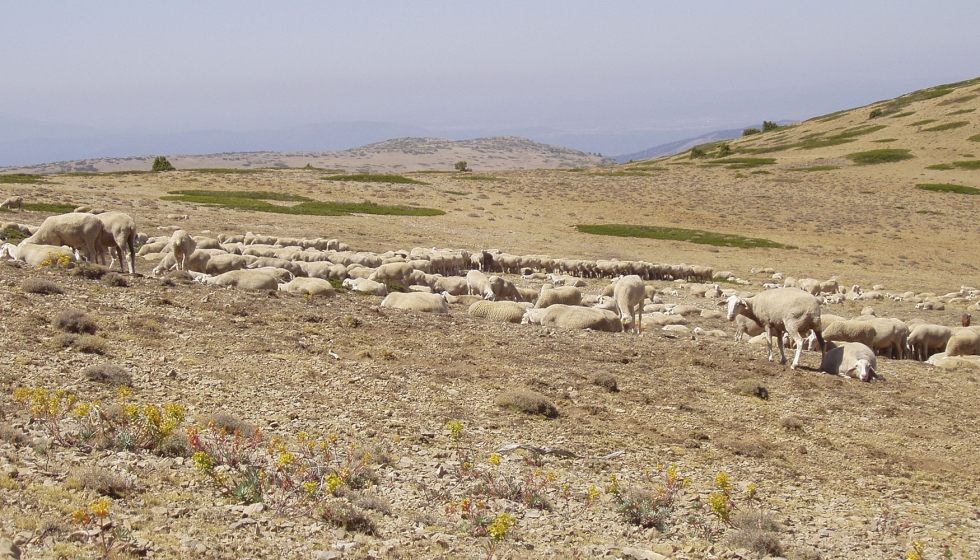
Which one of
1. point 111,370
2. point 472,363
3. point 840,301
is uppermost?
point 111,370

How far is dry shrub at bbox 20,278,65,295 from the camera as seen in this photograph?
12930mm

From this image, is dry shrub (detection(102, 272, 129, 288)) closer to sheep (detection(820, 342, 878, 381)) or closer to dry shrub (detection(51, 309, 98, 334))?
dry shrub (detection(51, 309, 98, 334))

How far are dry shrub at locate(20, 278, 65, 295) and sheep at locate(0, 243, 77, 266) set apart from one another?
283cm

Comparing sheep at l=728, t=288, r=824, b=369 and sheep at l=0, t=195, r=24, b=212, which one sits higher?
sheep at l=0, t=195, r=24, b=212

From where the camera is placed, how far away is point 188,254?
2036 cm

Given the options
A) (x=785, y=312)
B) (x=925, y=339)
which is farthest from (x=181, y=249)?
(x=925, y=339)

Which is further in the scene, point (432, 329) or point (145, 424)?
point (432, 329)

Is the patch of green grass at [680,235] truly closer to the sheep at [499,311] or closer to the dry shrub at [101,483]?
the sheep at [499,311]

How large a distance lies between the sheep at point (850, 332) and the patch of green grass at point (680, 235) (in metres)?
27.2

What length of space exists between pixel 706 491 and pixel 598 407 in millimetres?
2883

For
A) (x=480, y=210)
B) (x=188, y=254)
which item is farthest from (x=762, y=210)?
(x=188, y=254)

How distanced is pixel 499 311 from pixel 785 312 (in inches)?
270

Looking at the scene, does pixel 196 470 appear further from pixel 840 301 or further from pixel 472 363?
pixel 840 301

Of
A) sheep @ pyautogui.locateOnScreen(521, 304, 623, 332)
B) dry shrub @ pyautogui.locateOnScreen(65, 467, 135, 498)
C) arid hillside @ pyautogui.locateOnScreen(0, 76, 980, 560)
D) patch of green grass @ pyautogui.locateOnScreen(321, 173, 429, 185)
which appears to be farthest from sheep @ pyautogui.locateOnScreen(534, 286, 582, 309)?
patch of green grass @ pyautogui.locateOnScreen(321, 173, 429, 185)
